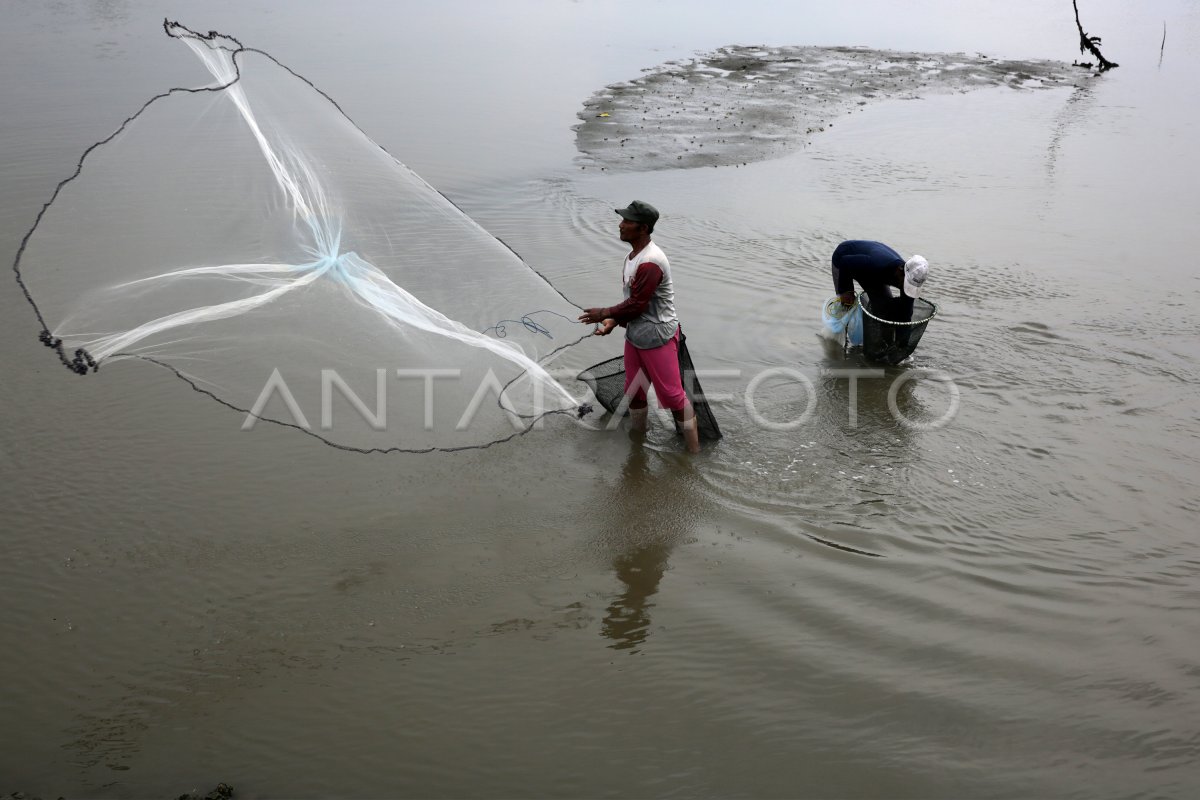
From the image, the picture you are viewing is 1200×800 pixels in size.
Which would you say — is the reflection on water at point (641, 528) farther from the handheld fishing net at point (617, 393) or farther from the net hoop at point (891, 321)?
the net hoop at point (891, 321)

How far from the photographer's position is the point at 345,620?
4.15 metres

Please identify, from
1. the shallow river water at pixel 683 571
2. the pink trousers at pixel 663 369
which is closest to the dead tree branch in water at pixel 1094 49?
the shallow river water at pixel 683 571

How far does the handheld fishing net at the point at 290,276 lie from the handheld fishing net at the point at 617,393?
458 millimetres

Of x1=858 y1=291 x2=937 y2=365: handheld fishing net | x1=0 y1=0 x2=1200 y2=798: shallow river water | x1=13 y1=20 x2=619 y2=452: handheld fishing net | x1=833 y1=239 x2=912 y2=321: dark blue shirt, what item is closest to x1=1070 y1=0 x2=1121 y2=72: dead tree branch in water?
x1=0 y1=0 x2=1200 y2=798: shallow river water

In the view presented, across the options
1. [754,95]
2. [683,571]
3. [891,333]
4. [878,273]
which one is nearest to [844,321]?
[891,333]

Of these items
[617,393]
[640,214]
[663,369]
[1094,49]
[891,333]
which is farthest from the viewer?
[1094,49]

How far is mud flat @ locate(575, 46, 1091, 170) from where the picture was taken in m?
12.9

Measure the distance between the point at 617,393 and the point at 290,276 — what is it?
6.96 feet

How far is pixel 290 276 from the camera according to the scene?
489cm

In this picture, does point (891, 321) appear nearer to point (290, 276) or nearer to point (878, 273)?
point (878, 273)

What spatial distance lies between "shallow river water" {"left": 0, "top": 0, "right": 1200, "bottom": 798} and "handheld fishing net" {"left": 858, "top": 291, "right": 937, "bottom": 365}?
155 mm

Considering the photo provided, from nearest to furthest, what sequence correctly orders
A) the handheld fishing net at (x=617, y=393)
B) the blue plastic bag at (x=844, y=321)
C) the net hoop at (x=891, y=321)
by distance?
1. the handheld fishing net at (x=617, y=393)
2. the net hoop at (x=891, y=321)
3. the blue plastic bag at (x=844, y=321)

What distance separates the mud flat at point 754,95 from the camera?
12.9 meters

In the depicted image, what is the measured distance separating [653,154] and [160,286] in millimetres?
8935
